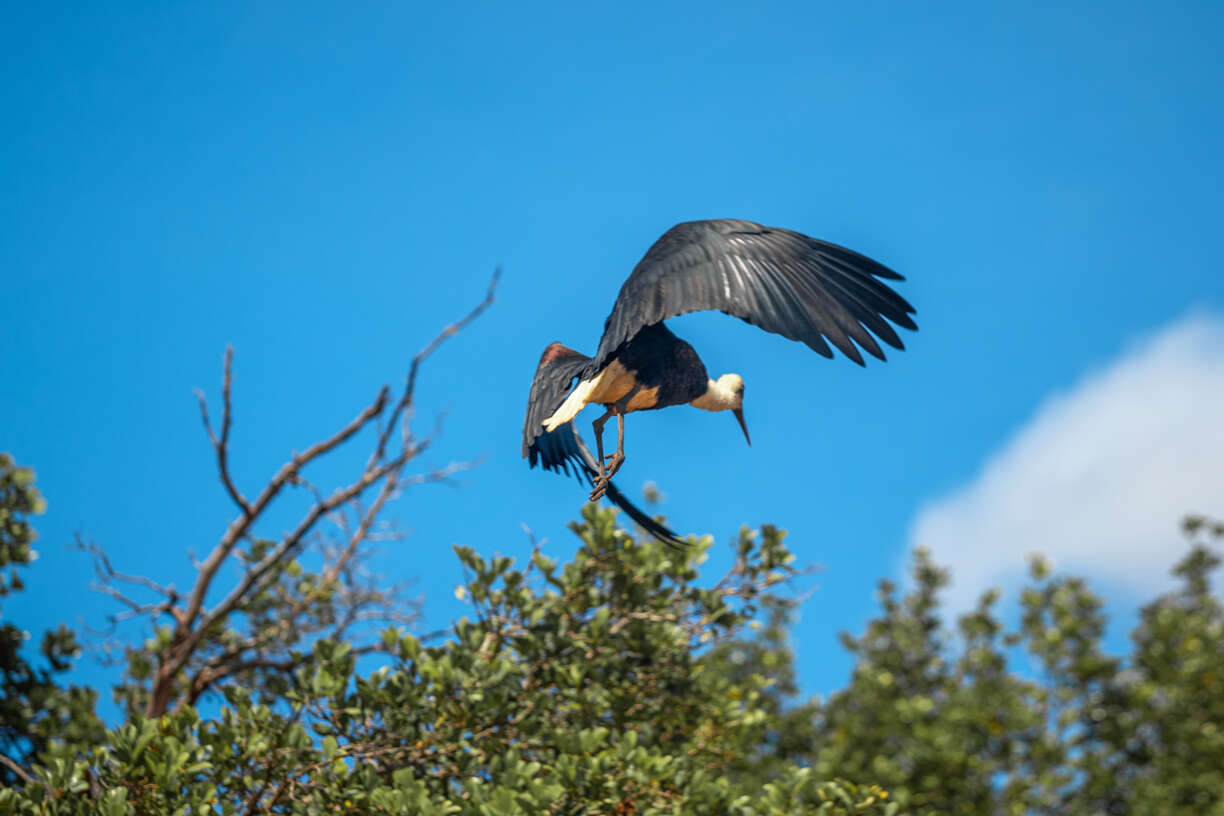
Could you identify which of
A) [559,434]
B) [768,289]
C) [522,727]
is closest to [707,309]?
[768,289]

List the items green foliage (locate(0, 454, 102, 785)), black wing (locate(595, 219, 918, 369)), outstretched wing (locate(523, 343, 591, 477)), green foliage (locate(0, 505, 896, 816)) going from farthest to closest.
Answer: green foliage (locate(0, 454, 102, 785)) → green foliage (locate(0, 505, 896, 816)) → outstretched wing (locate(523, 343, 591, 477)) → black wing (locate(595, 219, 918, 369))

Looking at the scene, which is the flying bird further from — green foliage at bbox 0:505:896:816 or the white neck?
green foliage at bbox 0:505:896:816

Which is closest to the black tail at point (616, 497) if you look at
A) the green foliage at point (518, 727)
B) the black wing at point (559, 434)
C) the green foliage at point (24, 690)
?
the black wing at point (559, 434)

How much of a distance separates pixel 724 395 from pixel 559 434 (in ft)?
2.44

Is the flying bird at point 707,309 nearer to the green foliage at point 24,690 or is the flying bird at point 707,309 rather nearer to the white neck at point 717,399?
the white neck at point 717,399

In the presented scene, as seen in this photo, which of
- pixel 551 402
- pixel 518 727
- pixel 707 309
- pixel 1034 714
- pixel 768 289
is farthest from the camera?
pixel 1034 714

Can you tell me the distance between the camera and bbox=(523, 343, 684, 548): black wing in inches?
135

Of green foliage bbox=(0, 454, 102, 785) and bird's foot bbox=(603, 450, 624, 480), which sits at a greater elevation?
green foliage bbox=(0, 454, 102, 785)

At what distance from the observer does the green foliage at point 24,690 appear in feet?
22.7

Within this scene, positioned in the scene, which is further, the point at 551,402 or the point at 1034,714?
the point at 1034,714

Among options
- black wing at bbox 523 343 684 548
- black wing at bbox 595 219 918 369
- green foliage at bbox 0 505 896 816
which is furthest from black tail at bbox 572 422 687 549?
green foliage at bbox 0 505 896 816

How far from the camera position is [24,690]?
715 cm

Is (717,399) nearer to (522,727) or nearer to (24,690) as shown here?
(522,727)

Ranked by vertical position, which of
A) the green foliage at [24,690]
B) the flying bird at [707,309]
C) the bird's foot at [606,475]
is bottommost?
the bird's foot at [606,475]
